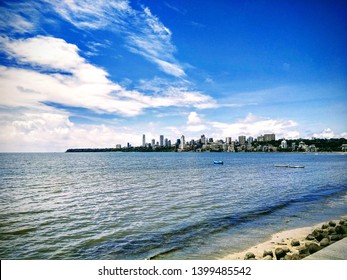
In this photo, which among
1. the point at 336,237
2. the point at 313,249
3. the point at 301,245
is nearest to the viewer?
the point at 313,249

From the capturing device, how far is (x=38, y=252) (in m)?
8.41

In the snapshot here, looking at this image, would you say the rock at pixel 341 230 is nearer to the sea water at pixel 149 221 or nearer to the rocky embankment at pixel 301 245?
the rocky embankment at pixel 301 245

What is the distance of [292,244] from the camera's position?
27.9ft

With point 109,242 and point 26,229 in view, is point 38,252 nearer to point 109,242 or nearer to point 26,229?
point 109,242

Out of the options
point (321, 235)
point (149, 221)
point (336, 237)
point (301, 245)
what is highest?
point (336, 237)

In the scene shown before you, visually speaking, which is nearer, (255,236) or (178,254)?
(178,254)

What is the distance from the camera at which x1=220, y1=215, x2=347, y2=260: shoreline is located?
723 centimetres

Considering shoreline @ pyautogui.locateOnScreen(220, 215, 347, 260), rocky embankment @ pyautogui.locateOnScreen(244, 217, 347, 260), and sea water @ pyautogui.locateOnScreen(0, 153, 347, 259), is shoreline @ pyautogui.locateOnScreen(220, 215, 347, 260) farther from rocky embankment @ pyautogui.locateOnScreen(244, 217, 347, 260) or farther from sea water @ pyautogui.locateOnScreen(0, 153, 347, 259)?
sea water @ pyautogui.locateOnScreen(0, 153, 347, 259)

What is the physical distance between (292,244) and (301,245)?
0.89 ft

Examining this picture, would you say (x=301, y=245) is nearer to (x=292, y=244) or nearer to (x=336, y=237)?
(x=292, y=244)

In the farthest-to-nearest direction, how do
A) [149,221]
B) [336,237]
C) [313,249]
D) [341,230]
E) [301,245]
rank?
1. [149,221]
2. [341,230]
3. [301,245]
4. [336,237]
5. [313,249]

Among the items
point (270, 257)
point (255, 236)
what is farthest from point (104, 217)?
point (270, 257)

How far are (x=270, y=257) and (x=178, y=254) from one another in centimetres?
257

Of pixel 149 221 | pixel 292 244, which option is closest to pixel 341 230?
pixel 292 244
